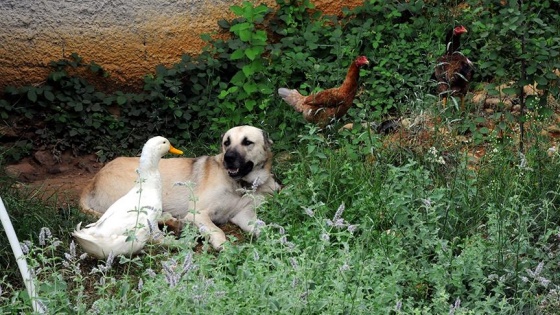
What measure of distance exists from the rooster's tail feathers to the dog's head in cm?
88

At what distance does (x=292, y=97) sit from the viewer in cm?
925

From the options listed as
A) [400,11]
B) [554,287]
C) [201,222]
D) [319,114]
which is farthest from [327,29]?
[554,287]

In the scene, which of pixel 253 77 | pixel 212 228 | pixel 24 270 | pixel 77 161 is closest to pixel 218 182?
pixel 212 228

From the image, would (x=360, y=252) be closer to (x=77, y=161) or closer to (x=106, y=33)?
(x=77, y=161)

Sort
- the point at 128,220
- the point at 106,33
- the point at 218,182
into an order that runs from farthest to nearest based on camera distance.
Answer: the point at 106,33
the point at 218,182
the point at 128,220

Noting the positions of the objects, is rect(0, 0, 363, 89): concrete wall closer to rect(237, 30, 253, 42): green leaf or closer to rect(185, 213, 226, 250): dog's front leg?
rect(237, 30, 253, 42): green leaf

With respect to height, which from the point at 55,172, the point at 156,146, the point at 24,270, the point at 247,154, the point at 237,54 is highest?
the point at 24,270

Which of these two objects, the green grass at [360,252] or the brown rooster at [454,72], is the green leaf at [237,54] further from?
the brown rooster at [454,72]

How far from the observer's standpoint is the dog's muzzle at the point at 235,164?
8.17 metres

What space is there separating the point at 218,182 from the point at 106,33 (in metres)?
2.32

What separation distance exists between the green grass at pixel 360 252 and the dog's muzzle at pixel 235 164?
1.21 ft

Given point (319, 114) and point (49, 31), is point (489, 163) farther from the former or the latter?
point (49, 31)

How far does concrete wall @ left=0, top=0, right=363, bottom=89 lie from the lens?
9.73 m

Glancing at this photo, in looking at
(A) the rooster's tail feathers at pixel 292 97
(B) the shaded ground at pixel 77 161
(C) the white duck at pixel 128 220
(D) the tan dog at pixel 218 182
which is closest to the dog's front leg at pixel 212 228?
(D) the tan dog at pixel 218 182
